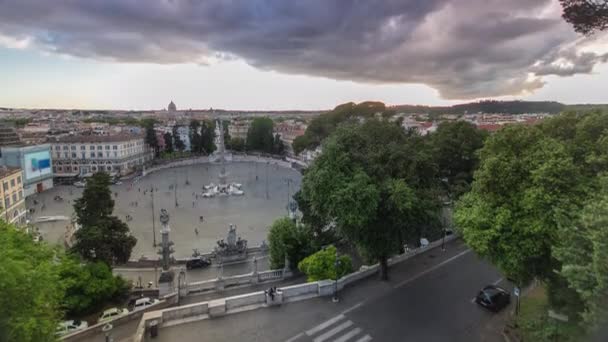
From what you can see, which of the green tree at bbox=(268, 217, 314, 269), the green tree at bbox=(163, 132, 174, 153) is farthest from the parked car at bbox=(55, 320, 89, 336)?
the green tree at bbox=(163, 132, 174, 153)

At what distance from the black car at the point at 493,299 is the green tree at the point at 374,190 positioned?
121 inches

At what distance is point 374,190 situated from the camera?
1326 cm

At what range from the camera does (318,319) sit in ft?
40.0

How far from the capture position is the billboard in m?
43.7

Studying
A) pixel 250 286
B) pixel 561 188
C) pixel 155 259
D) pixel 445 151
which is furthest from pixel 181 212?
pixel 561 188

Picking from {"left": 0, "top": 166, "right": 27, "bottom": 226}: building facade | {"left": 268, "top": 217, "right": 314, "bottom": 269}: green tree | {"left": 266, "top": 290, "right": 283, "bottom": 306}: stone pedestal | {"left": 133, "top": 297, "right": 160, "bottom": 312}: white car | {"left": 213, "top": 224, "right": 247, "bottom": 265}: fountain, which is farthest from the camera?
{"left": 0, "top": 166, "right": 27, "bottom": 226}: building facade

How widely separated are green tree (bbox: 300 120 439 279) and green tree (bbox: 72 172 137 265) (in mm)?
9652

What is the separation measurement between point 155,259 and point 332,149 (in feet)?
46.4

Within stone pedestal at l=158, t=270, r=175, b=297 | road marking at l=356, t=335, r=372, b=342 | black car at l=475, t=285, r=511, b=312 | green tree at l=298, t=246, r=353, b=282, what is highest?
green tree at l=298, t=246, r=353, b=282

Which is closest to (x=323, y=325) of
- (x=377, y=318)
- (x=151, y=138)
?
(x=377, y=318)

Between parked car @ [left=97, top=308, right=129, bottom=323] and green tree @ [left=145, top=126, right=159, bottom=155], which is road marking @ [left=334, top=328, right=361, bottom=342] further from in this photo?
green tree @ [left=145, top=126, right=159, bottom=155]

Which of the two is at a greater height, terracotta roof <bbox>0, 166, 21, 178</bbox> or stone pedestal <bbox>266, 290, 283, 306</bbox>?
terracotta roof <bbox>0, 166, 21, 178</bbox>

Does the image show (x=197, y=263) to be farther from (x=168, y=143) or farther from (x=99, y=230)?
(x=168, y=143)

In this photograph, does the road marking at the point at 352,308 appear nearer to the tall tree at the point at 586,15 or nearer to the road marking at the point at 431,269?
the road marking at the point at 431,269
